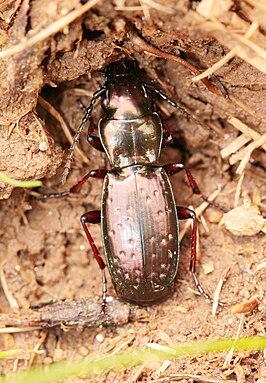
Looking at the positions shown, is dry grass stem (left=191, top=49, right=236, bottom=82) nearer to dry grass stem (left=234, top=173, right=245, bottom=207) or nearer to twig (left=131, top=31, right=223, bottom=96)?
twig (left=131, top=31, right=223, bottom=96)

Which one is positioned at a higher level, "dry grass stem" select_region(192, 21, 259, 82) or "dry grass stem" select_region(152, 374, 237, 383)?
"dry grass stem" select_region(192, 21, 259, 82)

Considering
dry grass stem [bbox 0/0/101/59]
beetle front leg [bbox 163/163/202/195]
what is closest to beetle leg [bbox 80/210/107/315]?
beetle front leg [bbox 163/163/202/195]

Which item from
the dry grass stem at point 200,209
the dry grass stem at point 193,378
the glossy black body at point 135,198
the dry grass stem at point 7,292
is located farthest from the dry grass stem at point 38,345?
the dry grass stem at point 200,209

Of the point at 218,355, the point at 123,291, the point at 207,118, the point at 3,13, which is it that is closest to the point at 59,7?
the point at 3,13

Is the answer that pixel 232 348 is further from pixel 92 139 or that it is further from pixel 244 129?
pixel 92 139

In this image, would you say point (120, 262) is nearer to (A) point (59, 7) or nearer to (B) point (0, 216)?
(B) point (0, 216)

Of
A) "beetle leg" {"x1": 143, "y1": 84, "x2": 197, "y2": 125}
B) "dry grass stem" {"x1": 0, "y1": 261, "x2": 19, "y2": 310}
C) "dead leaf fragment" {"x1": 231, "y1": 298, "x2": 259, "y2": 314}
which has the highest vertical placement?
"beetle leg" {"x1": 143, "y1": 84, "x2": 197, "y2": 125}

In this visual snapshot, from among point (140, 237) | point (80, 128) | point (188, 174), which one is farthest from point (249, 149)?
point (80, 128)
